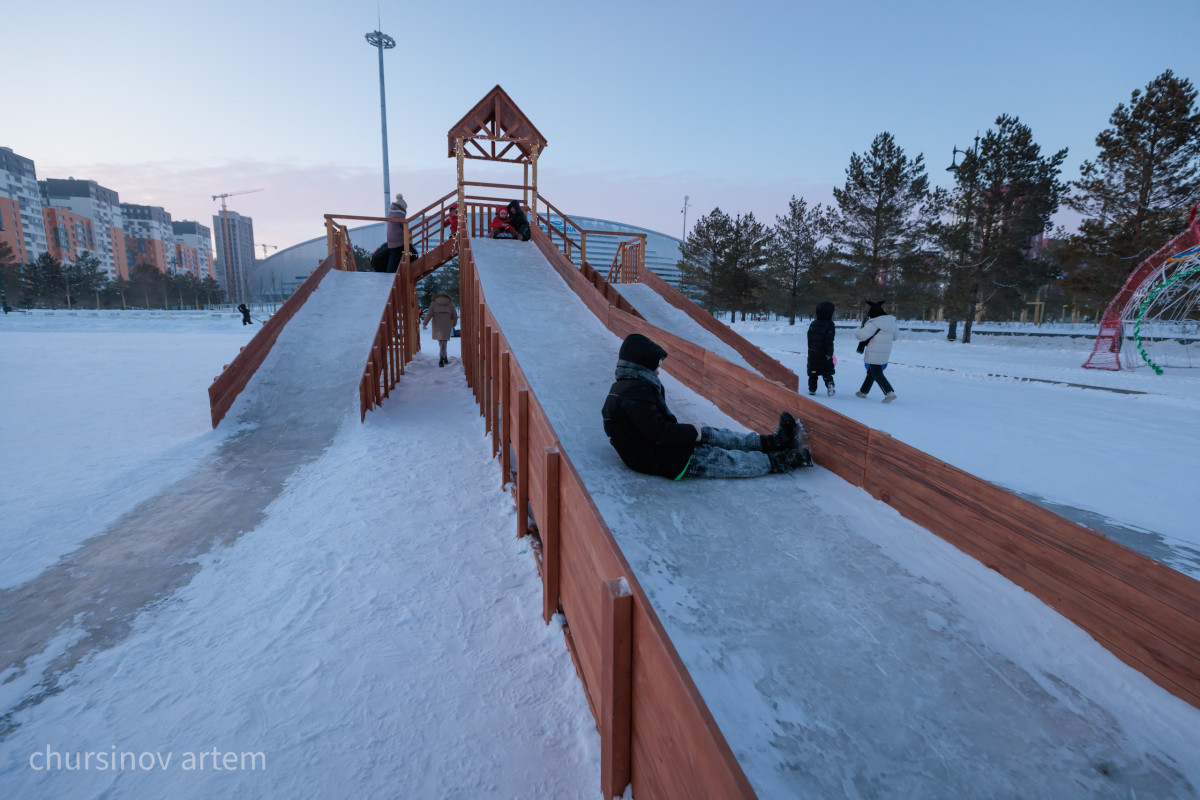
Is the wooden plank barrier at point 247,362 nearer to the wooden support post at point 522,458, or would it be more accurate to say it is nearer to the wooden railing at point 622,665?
the wooden support post at point 522,458

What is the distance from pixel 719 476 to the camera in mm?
3645

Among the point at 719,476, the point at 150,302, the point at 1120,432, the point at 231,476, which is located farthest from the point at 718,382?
the point at 150,302

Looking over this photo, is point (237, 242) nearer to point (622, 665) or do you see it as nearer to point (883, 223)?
point (883, 223)

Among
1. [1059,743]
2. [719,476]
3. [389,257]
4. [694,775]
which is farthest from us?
[389,257]

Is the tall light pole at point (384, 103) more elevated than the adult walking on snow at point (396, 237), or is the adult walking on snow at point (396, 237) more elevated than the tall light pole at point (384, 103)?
the tall light pole at point (384, 103)

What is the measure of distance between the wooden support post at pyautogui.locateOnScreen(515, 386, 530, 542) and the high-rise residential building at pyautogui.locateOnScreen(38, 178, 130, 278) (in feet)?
430

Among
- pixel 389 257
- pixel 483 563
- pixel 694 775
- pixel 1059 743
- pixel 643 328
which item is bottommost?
pixel 483 563

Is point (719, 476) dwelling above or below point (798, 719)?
above

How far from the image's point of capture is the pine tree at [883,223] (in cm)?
2478

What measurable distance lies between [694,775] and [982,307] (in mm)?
27821

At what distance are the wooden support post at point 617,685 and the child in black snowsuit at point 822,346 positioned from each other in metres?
7.67

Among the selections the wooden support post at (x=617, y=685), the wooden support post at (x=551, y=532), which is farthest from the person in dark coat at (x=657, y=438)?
the wooden support post at (x=617, y=685)

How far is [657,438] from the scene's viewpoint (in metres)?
3.49

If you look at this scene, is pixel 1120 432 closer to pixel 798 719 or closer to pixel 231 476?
pixel 798 719
